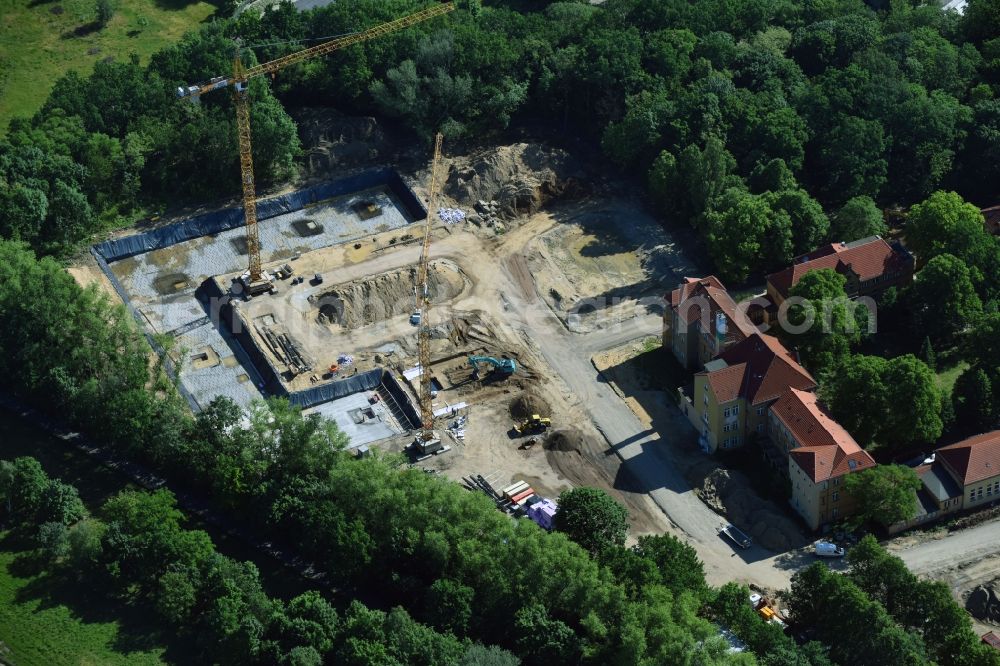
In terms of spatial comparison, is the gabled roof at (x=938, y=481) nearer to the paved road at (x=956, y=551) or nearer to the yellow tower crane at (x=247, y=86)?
the paved road at (x=956, y=551)

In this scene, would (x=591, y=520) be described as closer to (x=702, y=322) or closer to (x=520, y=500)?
(x=520, y=500)

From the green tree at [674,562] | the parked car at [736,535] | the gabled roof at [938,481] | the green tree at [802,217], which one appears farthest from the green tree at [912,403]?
the green tree at [802,217]

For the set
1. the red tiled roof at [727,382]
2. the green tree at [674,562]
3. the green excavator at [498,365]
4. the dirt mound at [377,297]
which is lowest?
the green tree at [674,562]

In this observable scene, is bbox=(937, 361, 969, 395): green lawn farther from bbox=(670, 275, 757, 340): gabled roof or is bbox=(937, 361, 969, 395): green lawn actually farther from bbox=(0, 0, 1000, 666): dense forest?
bbox=(670, 275, 757, 340): gabled roof

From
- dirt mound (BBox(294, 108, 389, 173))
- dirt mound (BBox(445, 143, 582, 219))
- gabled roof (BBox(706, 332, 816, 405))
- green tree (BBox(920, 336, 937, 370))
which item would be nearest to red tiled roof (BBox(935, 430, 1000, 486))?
green tree (BBox(920, 336, 937, 370))

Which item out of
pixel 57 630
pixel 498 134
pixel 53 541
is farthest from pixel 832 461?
pixel 498 134

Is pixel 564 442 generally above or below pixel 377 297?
below
